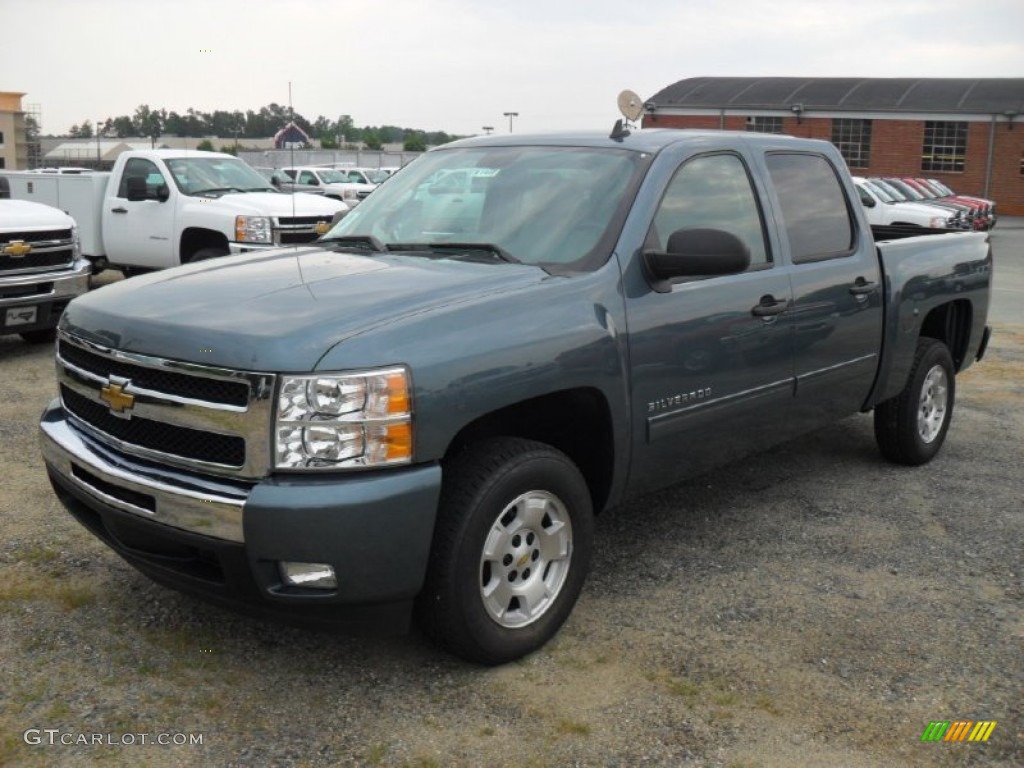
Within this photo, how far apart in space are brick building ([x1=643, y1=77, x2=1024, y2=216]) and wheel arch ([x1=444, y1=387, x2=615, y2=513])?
38237mm

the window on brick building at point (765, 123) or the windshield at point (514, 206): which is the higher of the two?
the window on brick building at point (765, 123)

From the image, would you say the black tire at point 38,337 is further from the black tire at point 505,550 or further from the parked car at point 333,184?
Result: the parked car at point 333,184

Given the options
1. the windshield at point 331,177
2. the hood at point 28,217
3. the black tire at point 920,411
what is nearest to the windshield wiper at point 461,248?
the black tire at point 920,411

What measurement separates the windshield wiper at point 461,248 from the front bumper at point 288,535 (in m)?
1.17

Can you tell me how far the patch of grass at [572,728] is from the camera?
3252 mm

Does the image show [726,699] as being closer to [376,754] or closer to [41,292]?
[376,754]

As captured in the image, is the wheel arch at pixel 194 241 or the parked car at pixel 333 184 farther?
the parked car at pixel 333 184

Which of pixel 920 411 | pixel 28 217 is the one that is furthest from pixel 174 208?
pixel 920 411

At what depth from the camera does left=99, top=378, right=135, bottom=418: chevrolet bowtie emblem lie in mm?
3424

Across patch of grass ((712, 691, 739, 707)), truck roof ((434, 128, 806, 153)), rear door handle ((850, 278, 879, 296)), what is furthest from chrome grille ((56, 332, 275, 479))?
rear door handle ((850, 278, 879, 296))

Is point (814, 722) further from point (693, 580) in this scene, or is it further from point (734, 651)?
point (693, 580)

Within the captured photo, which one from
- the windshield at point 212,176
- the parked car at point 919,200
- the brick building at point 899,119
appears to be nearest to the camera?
the windshield at point 212,176

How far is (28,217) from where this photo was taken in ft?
30.6

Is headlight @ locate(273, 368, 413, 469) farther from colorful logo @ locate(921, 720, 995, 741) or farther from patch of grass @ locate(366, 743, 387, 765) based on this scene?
colorful logo @ locate(921, 720, 995, 741)
